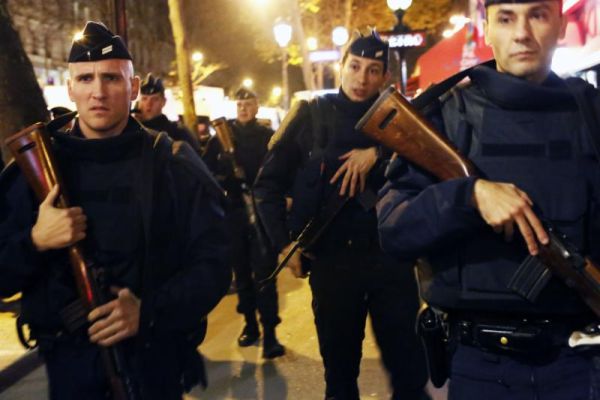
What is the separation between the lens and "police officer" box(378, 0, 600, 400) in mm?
1996

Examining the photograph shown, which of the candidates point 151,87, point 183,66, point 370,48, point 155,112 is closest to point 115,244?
point 370,48

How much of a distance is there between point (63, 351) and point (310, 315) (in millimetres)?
4318

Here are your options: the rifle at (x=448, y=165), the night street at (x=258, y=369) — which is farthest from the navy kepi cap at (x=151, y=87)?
the rifle at (x=448, y=165)

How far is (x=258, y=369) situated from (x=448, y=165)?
11.1ft

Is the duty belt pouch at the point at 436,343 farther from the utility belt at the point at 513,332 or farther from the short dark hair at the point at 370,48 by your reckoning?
the short dark hair at the point at 370,48

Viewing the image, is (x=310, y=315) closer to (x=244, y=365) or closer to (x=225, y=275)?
(x=244, y=365)

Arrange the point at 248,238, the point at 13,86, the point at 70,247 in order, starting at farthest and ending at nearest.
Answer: the point at 13,86, the point at 248,238, the point at 70,247

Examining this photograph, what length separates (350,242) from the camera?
355 centimetres

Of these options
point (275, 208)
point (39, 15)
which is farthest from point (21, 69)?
point (39, 15)

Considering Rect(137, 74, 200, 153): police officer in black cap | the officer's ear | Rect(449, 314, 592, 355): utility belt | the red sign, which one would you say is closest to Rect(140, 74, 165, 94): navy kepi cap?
Rect(137, 74, 200, 153): police officer in black cap

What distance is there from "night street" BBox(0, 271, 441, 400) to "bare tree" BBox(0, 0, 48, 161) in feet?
6.80

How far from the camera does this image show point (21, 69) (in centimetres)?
716

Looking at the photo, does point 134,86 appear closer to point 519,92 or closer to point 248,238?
point 519,92

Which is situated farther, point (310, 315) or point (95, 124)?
point (310, 315)
